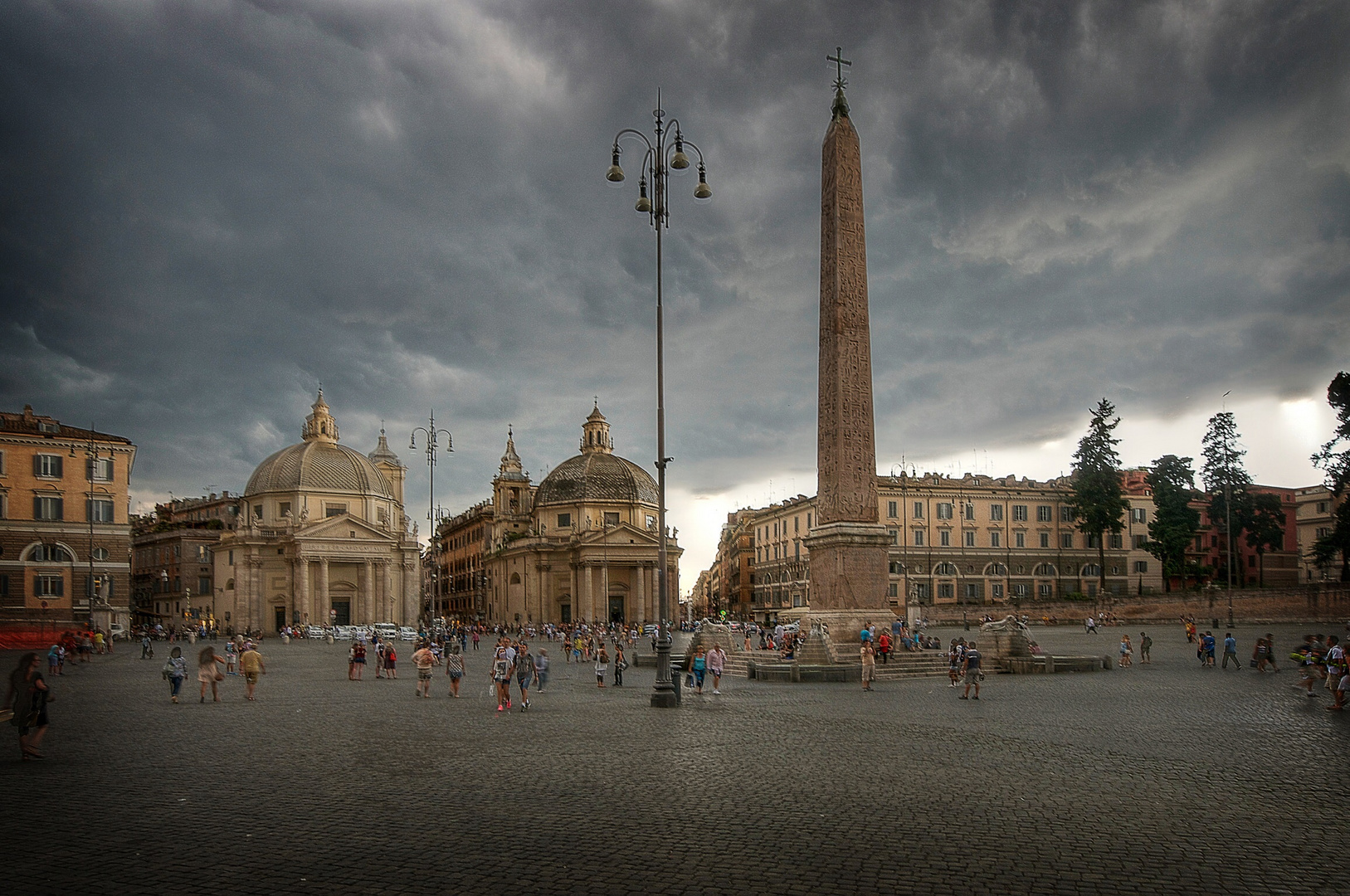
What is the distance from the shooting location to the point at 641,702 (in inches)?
770

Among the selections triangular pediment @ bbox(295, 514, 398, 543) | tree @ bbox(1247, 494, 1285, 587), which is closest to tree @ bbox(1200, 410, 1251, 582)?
tree @ bbox(1247, 494, 1285, 587)

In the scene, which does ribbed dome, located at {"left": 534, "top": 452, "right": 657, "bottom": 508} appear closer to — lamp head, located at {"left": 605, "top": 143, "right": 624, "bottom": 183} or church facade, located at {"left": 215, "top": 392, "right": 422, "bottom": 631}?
church facade, located at {"left": 215, "top": 392, "right": 422, "bottom": 631}

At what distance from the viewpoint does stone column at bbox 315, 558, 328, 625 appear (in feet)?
249

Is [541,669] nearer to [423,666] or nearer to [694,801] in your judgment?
[423,666]

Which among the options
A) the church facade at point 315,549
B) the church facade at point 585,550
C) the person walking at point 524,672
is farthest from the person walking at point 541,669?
the church facade at point 315,549

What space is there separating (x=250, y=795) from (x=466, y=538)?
4244 inches

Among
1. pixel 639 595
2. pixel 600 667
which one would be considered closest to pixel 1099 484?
pixel 639 595

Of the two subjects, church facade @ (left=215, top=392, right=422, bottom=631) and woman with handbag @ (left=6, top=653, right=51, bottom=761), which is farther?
church facade @ (left=215, top=392, right=422, bottom=631)

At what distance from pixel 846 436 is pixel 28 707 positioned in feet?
62.0

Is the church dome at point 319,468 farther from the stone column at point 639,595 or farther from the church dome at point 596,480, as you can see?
the stone column at point 639,595

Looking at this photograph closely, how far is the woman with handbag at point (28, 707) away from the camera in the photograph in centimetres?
1191

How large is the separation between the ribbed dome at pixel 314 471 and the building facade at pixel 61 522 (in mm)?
27365

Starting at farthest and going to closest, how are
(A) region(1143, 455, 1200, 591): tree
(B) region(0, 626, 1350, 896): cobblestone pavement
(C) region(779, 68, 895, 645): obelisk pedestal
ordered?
(A) region(1143, 455, 1200, 591): tree, (C) region(779, 68, 895, 645): obelisk pedestal, (B) region(0, 626, 1350, 896): cobblestone pavement

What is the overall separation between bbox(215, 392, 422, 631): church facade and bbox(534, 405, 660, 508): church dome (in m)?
13.5
